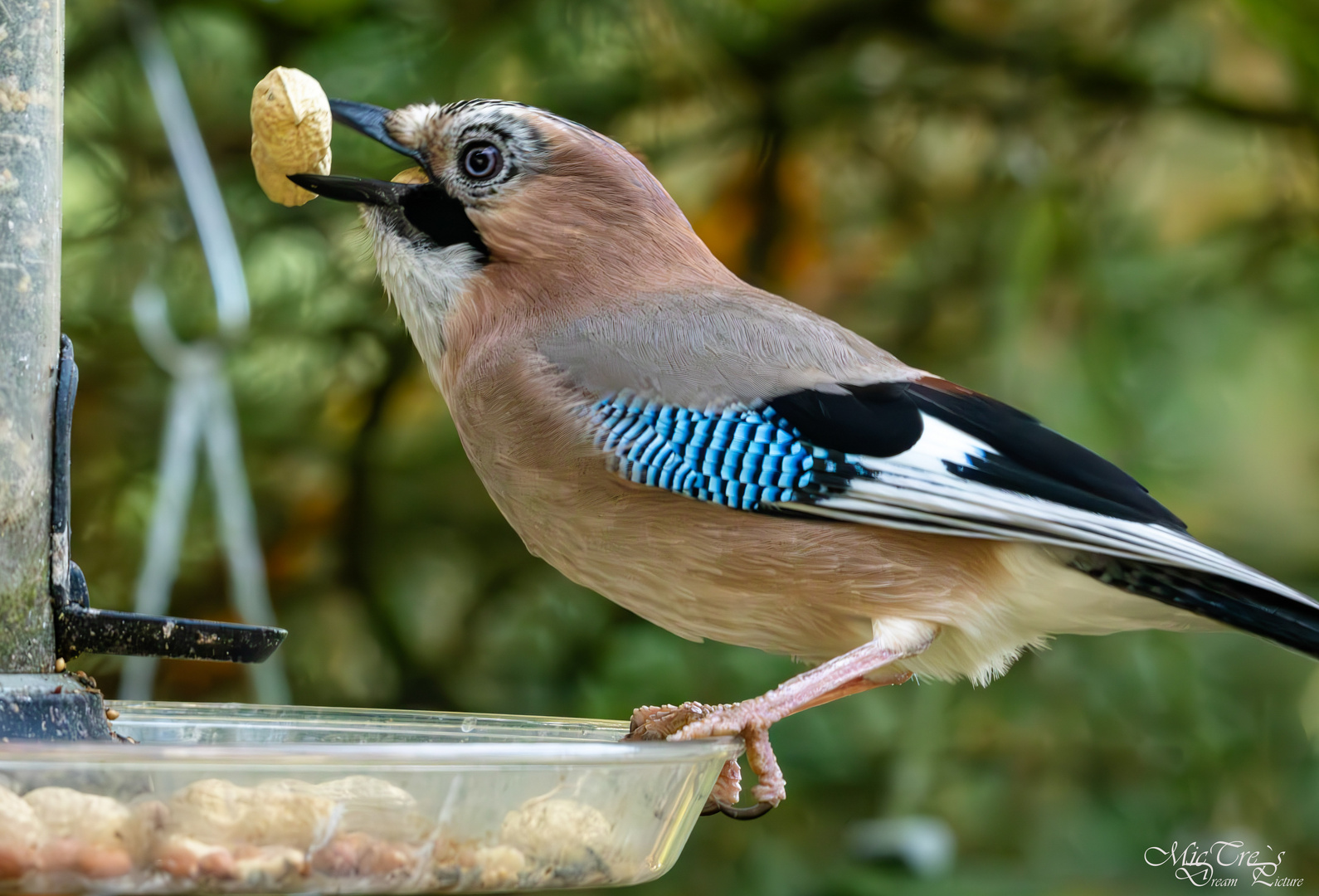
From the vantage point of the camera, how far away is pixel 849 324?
3.73 m

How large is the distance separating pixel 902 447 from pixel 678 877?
1.82 m

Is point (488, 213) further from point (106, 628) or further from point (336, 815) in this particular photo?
point (336, 815)

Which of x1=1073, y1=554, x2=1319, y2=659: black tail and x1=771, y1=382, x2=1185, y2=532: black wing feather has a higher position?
x1=771, y1=382, x2=1185, y2=532: black wing feather

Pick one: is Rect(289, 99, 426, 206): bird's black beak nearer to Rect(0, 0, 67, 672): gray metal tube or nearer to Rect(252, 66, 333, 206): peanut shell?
Rect(252, 66, 333, 206): peanut shell

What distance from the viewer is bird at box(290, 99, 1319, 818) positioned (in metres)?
1.97

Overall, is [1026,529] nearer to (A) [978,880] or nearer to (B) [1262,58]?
(A) [978,880]

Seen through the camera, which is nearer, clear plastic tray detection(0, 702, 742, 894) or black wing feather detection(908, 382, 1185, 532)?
clear plastic tray detection(0, 702, 742, 894)

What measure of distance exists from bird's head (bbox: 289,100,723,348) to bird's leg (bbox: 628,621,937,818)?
737 mm

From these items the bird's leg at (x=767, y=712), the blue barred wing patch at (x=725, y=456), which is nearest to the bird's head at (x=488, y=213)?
the blue barred wing patch at (x=725, y=456)

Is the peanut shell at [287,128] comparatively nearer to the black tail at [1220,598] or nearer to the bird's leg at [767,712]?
the bird's leg at [767,712]
